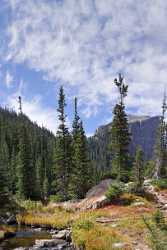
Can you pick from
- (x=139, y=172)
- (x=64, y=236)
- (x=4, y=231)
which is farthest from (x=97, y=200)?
(x=4, y=231)

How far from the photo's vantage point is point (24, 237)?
28078 millimetres

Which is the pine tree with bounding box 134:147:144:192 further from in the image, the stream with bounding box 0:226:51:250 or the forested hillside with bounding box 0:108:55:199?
the forested hillside with bounding box 0:108:55:199

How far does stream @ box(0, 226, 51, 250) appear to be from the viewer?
25.3 metres

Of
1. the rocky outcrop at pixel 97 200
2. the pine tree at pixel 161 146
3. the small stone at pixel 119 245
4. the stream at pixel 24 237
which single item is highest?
the pine tree at pixel 161 146

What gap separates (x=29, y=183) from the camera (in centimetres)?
6247

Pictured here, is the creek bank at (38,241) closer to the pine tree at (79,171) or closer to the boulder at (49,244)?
the boulder at (49,244)

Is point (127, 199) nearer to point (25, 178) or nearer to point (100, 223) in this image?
point (100, 223)

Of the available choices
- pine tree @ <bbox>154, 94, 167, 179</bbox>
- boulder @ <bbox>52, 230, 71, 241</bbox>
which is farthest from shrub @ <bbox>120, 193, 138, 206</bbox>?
pine tree @ <bbox>154, 94, 167, 179</bbox>

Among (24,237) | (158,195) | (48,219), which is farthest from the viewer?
(158,195)

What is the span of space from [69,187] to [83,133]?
10.3 metres

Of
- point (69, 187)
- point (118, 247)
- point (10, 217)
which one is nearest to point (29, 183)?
point (69, 187)

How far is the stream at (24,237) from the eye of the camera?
25312 millimetres

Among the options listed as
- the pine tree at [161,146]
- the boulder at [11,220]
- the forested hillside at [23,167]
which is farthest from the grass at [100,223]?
the pine tree at [161,146]

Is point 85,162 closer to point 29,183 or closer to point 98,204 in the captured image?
point 29,183
